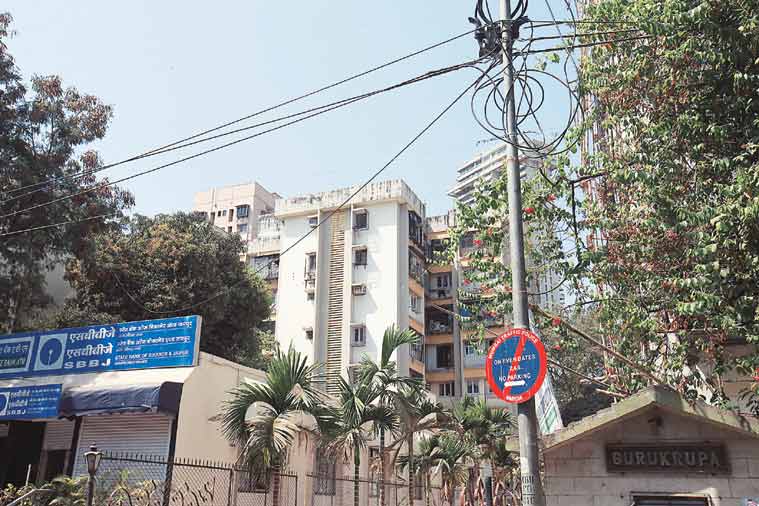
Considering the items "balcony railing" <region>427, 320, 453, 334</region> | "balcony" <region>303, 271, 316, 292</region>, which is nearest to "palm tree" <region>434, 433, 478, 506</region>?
"balcony" <region>303, 271, 316, 292</region>

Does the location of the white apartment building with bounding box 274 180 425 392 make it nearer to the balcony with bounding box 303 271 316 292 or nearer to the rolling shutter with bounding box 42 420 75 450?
the balcony with bounding box 303 271 316 292

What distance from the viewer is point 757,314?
29.0ft

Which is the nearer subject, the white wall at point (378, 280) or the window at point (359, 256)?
the white wall at point (378, 280)

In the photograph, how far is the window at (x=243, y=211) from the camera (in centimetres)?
8269

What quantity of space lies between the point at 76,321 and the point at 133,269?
355 cm

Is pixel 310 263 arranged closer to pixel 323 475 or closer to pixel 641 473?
pixel 323 475

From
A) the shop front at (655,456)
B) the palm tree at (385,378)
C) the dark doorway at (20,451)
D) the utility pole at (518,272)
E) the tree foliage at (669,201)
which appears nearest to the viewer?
the utility pole at (518,272)

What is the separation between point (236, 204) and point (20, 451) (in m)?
67.3

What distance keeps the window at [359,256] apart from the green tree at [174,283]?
8788 millimetres

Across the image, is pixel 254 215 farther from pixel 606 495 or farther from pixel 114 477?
pixel 606 495

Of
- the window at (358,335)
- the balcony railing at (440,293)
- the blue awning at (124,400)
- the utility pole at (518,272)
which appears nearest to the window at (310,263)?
the window at (358,335)

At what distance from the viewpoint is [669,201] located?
11023 millimetres

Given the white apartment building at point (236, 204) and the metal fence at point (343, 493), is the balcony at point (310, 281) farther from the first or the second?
the white apartment building at point (236, 204)

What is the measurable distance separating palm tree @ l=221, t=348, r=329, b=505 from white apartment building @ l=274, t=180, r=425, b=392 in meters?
23.5
